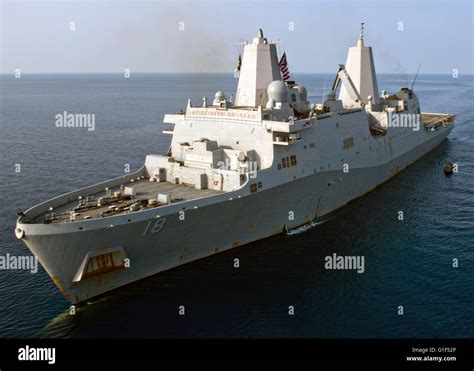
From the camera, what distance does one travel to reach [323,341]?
54.3 ft

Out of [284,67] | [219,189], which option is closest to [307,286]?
[219,189]

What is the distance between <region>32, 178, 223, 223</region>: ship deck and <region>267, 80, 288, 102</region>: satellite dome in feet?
22.1

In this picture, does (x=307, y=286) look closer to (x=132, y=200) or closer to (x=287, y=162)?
(x=287, y=162)

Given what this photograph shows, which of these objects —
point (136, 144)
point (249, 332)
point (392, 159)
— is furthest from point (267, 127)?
point (136, 144)

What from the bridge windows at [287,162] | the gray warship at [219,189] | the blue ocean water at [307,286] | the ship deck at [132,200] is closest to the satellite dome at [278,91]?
the gray warship at [219,189]

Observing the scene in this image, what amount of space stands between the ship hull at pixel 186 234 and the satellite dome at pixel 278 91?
15.4 ft

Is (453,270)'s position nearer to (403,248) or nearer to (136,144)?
(403,248)

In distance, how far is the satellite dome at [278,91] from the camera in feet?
82.2

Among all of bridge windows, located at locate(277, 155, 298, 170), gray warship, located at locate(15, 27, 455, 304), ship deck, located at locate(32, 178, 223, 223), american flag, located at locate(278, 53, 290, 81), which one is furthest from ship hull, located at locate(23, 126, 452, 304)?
american flag, located at locate(278, 53, 290, 81)

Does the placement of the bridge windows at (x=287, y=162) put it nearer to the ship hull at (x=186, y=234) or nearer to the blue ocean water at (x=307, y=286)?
the ship hull at (x=186, y=234)

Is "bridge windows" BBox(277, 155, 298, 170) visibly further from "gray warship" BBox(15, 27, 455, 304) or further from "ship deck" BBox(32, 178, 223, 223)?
"ship deck" BBox(32, 178, 223, 223)

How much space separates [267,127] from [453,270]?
Result: 37.4 feet

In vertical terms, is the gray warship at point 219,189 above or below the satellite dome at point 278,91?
below

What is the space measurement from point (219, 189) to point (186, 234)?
3198 millimetres
